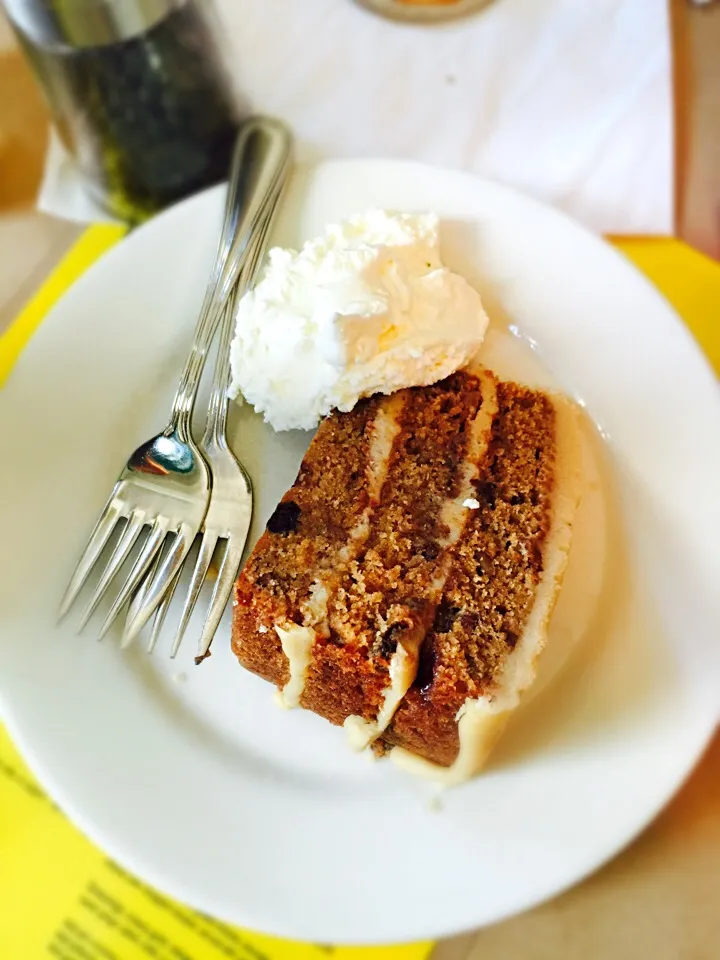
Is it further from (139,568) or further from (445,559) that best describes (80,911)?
(445,559)

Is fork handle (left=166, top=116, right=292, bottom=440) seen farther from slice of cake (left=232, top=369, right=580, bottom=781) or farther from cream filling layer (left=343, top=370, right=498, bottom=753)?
cream filling layer (left=343, top=370, right=498, bottom=753)

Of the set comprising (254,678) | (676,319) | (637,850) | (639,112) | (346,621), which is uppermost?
(639,112)

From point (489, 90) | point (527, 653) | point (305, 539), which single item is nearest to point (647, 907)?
point (527, 653)

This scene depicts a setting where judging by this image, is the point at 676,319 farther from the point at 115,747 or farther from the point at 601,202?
the point at 115,747

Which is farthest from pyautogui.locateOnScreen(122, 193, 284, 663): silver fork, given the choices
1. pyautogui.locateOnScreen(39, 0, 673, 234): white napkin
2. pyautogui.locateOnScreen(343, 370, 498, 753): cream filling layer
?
pyautogui.locateOnScreen(39, 0, 673, 234): white napkin

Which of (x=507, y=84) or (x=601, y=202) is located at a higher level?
(x=507, y=84)

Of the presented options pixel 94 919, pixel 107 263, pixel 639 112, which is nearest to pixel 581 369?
pixel 639 112
